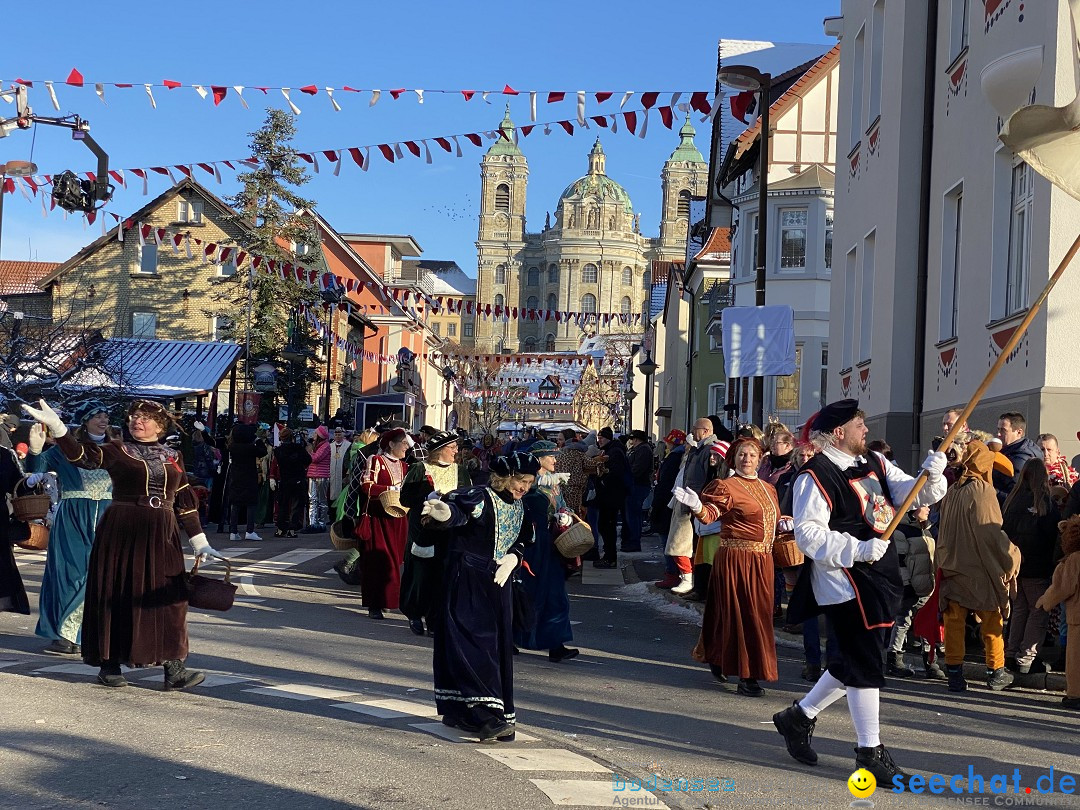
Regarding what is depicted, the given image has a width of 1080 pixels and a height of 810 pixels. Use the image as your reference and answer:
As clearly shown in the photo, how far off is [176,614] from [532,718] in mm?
2327

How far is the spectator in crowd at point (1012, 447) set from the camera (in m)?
10.4

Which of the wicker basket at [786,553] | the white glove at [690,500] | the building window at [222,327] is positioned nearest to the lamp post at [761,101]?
the white glove at [690,500]

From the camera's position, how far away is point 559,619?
10594 mm

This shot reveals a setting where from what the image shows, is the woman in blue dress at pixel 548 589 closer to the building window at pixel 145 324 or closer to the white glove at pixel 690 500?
the white glove at pixel 690 500

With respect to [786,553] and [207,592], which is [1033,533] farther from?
[207,592]

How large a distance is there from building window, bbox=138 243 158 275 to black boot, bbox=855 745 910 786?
51.0 metres

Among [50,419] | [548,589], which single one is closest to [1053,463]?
[548,589]

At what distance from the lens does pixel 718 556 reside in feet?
31.5

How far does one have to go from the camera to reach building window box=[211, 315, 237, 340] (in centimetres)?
5150

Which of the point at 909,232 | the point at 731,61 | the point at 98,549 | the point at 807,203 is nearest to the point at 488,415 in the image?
the point at 731,61

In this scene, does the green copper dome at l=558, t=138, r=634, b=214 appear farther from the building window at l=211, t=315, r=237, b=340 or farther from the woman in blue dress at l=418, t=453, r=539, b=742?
the woman in blue dress at l=418, t=453, r=539, b=742

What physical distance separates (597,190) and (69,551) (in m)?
176

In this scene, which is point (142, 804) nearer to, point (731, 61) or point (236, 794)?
point (236, 794)

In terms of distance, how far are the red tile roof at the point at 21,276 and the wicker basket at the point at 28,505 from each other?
46.4 meters
